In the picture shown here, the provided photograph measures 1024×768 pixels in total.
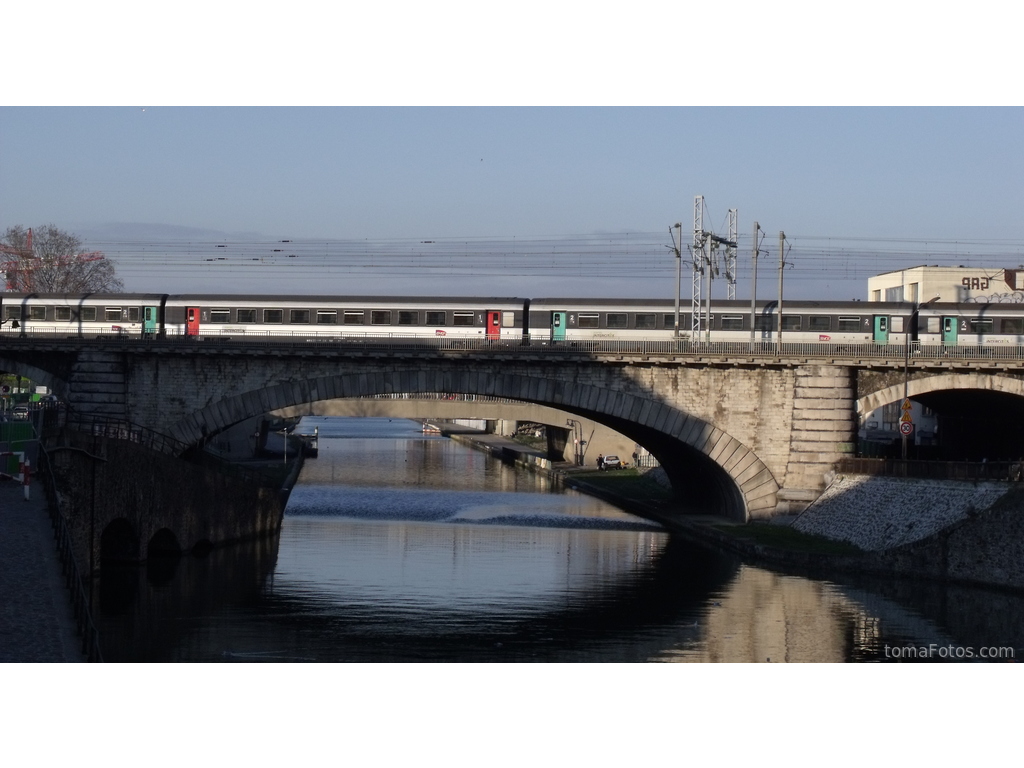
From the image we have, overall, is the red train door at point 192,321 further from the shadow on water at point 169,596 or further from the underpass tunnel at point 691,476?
the underpass tunnel at point 691,476

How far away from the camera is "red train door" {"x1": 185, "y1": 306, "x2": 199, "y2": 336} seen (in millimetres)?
64875

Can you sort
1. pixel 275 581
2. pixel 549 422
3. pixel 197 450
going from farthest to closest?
pixel 549 422, pixel 197 450, pixel 275 581

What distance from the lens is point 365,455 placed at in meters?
130

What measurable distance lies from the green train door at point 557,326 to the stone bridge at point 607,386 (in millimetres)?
5640

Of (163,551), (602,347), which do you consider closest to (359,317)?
(602,347)

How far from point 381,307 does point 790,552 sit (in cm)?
2467

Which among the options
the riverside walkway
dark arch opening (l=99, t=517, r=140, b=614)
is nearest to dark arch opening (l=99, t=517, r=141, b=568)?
dark arch opening (l=99, t=517, r=140, b=614)

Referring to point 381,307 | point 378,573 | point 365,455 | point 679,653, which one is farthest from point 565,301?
point 365,455

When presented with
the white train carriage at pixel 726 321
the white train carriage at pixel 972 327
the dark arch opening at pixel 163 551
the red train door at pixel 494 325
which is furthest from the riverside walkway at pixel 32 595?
the white train carriage at pixel 972 327

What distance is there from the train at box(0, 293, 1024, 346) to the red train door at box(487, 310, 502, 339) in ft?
0.16

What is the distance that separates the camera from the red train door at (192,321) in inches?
2554

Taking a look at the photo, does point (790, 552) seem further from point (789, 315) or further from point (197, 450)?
point (197, 450)

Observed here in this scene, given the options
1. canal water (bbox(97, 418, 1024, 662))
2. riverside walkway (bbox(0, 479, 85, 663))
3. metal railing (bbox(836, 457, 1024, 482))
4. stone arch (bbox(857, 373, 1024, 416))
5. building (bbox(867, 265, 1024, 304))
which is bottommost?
canal water (bbox(97, 418, 1024, 662))

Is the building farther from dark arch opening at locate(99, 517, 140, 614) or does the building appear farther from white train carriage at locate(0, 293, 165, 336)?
dark arch opening at locate(99, 517, 140, 614)
